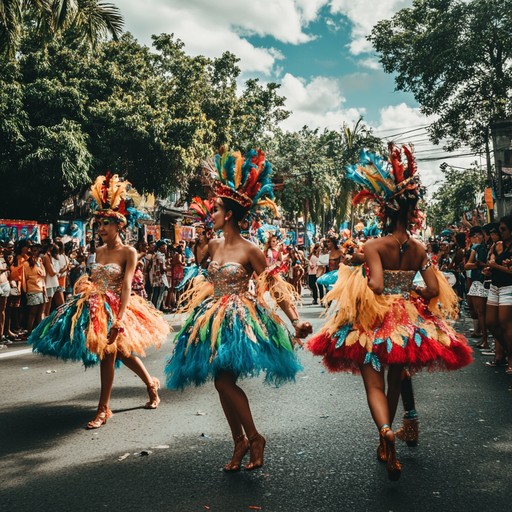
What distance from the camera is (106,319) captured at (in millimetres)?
5785

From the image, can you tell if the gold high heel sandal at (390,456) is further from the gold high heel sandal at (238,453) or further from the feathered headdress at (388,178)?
the feathered headdress at (388,178)

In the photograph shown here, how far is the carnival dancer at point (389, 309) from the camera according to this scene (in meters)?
4.21

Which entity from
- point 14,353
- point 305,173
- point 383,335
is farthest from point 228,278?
point 305,173

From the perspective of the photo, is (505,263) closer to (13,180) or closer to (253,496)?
(253,496)

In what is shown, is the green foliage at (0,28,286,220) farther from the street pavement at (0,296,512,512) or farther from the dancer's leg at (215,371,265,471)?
the dancer's leg at (215,371,265,471)

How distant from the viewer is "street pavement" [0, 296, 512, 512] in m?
3.78

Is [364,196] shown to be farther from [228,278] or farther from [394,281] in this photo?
[228,278]

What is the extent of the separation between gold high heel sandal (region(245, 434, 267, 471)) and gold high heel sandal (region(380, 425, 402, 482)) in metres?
0.88

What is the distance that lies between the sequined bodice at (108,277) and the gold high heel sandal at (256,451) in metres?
2.39

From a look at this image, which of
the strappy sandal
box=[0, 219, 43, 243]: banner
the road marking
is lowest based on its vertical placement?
the strappy sandal

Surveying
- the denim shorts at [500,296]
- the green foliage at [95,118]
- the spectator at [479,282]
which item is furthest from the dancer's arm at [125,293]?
the green foliage at [95,118]

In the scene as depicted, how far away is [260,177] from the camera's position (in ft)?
15.6

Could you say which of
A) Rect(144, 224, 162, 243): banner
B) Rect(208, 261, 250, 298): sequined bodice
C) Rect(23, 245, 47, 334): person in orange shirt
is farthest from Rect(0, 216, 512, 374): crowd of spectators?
Rect(144, 224, 162, 243): banner

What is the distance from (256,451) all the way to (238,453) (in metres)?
0.15
